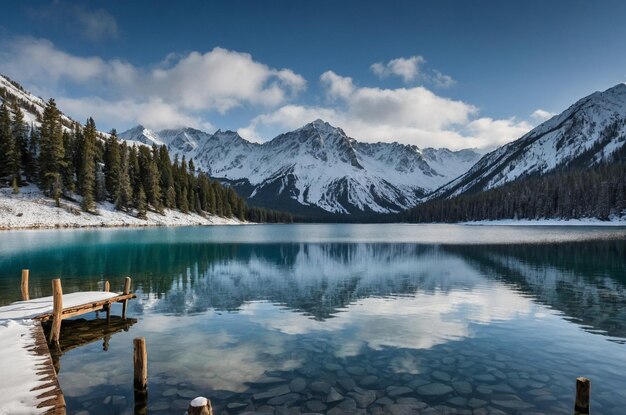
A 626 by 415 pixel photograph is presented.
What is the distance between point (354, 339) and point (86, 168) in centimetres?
12325

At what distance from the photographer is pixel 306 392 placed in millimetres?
14750

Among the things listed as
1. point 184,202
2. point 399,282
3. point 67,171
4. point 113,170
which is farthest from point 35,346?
point 184,202

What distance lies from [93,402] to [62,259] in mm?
45600

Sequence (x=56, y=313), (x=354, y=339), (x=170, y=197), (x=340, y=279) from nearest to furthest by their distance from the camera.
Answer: (x=56, y=313)
(x=354, y=339)
(x=340, y=279)
(x=170, y=197)

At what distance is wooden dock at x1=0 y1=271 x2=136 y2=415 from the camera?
11.3 metres

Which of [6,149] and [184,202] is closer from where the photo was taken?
[6,149]

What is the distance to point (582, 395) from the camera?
12.1m

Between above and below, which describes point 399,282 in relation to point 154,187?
below

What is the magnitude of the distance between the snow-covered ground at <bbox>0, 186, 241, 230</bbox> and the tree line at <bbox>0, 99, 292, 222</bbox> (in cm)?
238

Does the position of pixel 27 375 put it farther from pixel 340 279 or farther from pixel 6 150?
pixel 6 150

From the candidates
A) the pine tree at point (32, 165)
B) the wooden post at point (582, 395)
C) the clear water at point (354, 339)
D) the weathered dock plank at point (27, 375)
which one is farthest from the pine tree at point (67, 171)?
the wooden post at point (582, 395)

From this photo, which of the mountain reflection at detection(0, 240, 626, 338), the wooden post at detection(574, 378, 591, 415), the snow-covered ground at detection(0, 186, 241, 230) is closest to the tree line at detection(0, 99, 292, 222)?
the snow-covered ground at detection(0, 186, 241, 230)

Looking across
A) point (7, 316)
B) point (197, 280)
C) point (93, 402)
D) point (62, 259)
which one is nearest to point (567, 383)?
point (93, 402)

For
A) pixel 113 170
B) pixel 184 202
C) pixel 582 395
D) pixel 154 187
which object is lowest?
pixel 582 395
